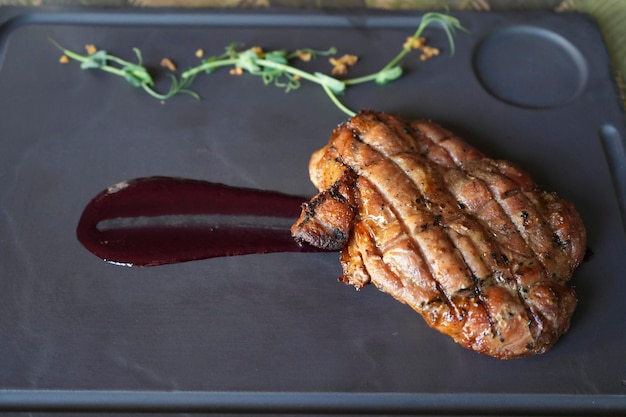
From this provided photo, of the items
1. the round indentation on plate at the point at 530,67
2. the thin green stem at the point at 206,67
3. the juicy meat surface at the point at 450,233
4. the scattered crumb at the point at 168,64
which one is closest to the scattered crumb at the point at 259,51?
the thin green stem at the point at 206,67

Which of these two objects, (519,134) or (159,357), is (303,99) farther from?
(159,357)

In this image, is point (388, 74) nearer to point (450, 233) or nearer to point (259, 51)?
point (259, 51)

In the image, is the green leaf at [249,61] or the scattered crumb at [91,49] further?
the scattered crumb at [91,49]

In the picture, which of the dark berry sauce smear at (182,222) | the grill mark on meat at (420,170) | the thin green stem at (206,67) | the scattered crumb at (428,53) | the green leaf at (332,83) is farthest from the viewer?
the scattered crumb at (428,53)

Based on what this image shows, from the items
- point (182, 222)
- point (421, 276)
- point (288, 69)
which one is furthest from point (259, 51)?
point (421, 276)

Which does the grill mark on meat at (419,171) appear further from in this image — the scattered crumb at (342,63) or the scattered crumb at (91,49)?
the scattered crumb at (91,49)

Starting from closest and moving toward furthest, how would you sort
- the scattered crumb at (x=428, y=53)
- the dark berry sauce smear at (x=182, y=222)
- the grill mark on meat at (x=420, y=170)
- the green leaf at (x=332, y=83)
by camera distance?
the grill mark on meat at (x=420, y=170) → the dark berry sauce smear at (x=182, y=222) → the green leaf at (x=332, y=83) → the scattered crumb at (x=428, y=53)

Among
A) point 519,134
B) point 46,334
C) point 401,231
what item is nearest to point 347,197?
point 401,231
